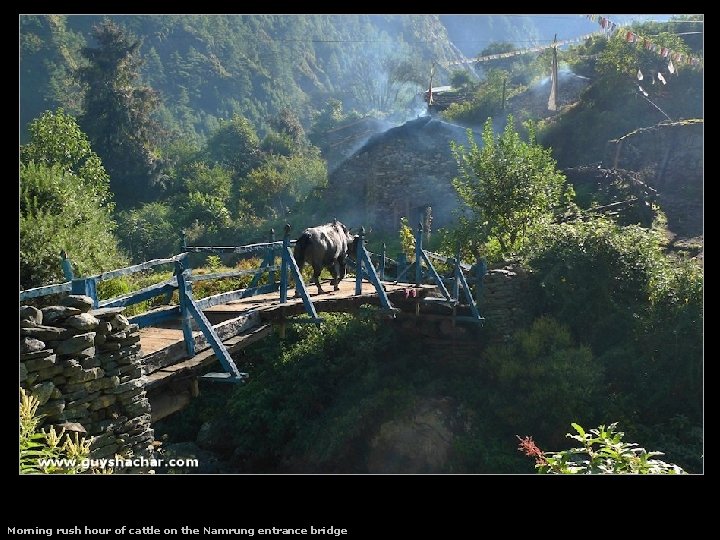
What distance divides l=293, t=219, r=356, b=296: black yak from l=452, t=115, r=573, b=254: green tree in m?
5.59

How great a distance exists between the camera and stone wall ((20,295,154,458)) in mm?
4527

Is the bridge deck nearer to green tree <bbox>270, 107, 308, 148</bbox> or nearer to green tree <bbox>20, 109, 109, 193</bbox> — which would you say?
green tree <bbox>20, 109, 109, 193</bbox>

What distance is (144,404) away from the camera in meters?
5.30

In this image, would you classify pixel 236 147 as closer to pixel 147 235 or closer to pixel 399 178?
pixel 147 235

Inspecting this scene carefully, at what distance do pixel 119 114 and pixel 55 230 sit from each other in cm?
1687

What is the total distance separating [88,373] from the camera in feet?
16.0

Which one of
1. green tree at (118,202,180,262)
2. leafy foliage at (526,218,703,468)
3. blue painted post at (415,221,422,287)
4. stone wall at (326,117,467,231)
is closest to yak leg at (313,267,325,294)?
blue painted post at (415,221,422,287)

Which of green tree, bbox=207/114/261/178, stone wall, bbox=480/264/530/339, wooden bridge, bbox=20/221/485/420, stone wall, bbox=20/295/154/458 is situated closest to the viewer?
stone wall, bbox=20/295/154/458

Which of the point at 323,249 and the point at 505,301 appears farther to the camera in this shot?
the point at 505,301

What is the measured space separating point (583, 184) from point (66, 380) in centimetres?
1761

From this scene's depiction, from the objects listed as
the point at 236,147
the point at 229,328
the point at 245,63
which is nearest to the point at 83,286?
the point at 229,328
